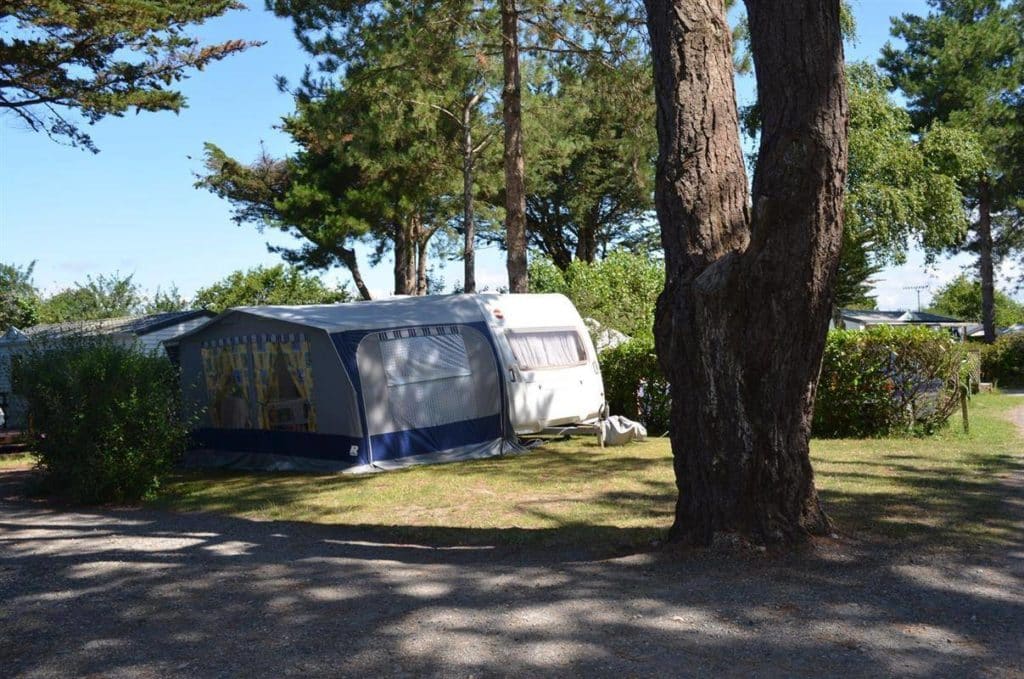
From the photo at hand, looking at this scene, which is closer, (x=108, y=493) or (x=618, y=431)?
(x=108, y=493)

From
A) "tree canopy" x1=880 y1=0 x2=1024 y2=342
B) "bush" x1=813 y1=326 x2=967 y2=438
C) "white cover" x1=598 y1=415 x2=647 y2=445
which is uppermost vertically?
"tree canopy" x1=880 y1=0 x2=1024 y2=342

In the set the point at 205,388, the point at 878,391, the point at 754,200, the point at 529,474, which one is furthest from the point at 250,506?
the point at 878,391

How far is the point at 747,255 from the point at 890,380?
25.1 feet

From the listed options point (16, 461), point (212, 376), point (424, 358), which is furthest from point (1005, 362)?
point (16, 461)

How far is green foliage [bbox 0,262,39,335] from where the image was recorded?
3691 centimetres

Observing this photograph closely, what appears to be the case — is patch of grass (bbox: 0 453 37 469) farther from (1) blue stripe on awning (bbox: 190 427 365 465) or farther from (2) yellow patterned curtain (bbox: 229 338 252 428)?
(2) yellow patterned curtain (bbox: 229 338 252 428)

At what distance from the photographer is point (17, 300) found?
38.2 meters

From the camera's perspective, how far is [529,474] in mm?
10711

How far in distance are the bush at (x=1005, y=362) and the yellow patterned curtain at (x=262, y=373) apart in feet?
78.4

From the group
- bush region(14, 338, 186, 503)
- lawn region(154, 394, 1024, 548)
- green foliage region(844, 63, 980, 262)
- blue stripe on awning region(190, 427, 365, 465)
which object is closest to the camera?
lawn region(154, 394, 1024, 548)

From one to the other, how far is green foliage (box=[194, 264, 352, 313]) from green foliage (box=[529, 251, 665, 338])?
14869 millimetres

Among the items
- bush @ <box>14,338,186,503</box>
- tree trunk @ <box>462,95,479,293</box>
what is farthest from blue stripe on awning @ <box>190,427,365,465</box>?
tree trunk @ <box>462,95,479,293</box>

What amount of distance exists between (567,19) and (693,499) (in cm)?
1136

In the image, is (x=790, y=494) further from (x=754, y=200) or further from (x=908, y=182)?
(x=908, y=182)
